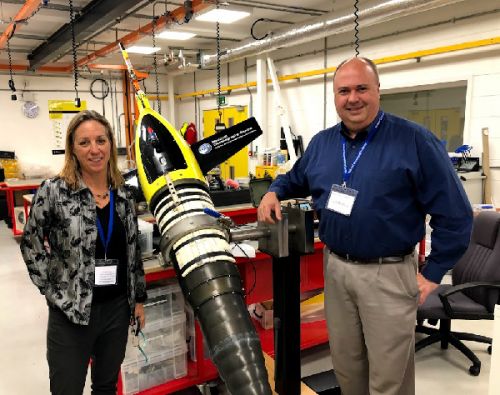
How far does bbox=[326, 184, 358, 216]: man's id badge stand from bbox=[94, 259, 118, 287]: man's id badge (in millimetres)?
857

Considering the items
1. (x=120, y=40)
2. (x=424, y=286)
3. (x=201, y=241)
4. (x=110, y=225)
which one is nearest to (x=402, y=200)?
(x=424, y=286)

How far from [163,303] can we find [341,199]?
122cm

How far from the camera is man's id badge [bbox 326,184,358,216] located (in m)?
1.63

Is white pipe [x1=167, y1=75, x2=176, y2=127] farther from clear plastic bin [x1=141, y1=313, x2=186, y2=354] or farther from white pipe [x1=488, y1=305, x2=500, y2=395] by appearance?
white pipe [x1=488, y1=305, x2=500, y2=395]

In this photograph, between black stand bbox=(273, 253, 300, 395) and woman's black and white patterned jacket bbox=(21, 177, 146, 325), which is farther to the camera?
black stand bbox=(273, 253, 300, 395)

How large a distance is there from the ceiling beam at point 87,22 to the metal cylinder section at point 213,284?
11.0 feet

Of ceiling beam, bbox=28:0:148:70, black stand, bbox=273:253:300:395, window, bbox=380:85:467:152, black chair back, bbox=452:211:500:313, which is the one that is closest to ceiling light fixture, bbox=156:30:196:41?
ceiling beam, bbox=28:0:148:70

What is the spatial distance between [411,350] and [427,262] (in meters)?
0.38

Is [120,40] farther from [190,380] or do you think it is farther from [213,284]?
[213,284]

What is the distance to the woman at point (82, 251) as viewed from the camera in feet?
5.11

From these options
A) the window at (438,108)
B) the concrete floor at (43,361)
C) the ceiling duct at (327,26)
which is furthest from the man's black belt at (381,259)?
the window at (438,108)

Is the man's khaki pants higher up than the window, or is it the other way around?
the window

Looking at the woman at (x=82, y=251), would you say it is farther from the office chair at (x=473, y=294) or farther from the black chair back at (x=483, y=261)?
the black chair back at (x=483, y=261)

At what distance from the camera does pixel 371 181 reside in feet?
Result: 5.24
